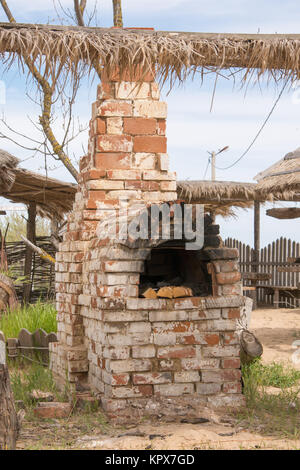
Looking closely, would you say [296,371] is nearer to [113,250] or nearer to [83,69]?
[113,250]

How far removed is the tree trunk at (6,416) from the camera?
3.59 meters

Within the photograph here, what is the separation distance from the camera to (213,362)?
464 cm

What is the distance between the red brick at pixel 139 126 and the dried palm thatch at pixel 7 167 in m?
3.96

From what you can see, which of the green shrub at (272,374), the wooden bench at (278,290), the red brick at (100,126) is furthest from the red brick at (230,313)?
the wooden bench at (278,290)

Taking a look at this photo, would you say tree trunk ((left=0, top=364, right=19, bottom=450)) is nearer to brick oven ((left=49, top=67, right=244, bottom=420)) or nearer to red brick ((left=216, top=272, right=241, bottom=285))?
brick oven ((left=49, top=67, right=244, bottom=420))

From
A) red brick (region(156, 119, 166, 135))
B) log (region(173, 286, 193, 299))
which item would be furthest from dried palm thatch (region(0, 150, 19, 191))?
log (region(173, 286, 193, 299))

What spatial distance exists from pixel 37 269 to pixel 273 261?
240 inches

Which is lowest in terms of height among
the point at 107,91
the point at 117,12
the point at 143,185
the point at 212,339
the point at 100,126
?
the point at 212,339

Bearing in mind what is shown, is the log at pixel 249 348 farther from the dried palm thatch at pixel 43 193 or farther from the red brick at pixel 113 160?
the dried palm thatch at pixel 43 193

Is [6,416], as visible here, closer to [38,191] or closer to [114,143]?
[114,143]

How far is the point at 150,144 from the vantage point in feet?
17.9

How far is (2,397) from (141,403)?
1.23 m

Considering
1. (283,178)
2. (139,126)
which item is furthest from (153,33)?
(283,178)

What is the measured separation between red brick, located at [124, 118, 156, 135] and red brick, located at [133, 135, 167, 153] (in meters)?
0.06
